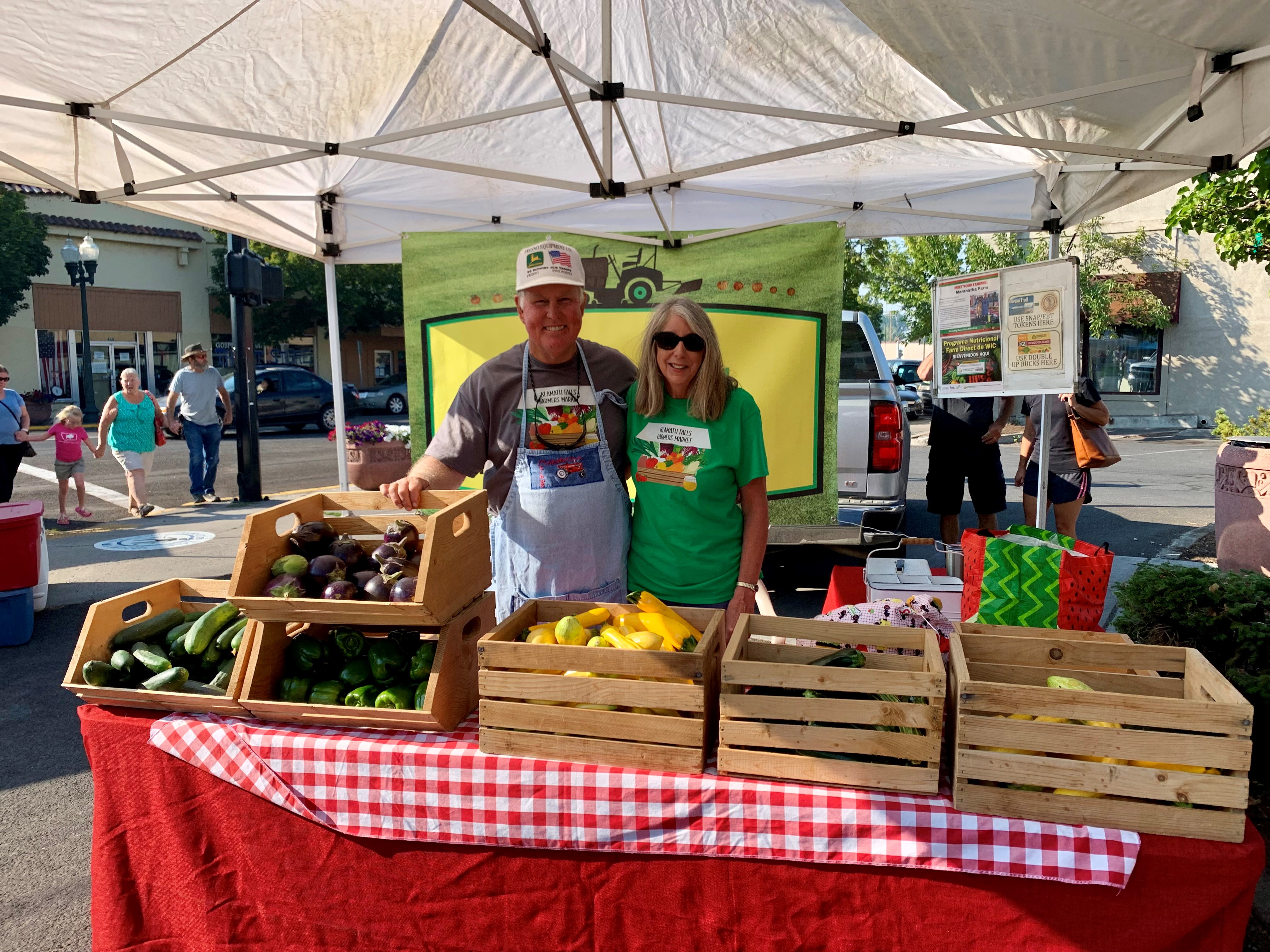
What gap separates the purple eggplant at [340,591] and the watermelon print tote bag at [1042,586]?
223cm

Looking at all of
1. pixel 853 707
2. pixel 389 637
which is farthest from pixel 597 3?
pixel 853 707

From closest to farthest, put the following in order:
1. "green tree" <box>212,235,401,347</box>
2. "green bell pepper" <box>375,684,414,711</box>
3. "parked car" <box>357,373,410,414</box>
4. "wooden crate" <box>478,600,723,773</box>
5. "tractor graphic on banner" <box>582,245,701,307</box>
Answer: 1. "wooden crate" <box>478,600,723,773</box>
2. "green bell pepper" <box>375,684,414,711</box>
3. "tractor graphic on banner" <box>582,245,701,307</box>
4. "parked car" <box>357,373,410,414</box>
5. "green tree" <box>212,235,401,347</box>

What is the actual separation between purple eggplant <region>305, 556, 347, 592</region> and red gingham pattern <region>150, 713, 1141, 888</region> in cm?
40

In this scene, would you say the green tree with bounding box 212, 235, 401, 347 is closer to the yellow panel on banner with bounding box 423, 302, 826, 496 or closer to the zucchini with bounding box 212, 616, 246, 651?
the yellow panel on banner with bounding box 423, 302, 826, 496

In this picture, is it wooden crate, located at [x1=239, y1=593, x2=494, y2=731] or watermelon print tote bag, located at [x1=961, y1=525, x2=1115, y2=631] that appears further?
watermelon print tote bag, located at [x1=961, y1=525, x2=1115, y2=631]

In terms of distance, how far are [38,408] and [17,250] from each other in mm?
4173

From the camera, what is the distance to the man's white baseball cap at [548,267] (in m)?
2.75

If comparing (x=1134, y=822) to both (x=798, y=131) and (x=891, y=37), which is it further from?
(x=798, y=131)

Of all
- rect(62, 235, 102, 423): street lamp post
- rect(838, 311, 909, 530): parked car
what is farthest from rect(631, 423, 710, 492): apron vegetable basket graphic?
rect(62, 235, 102, 423): street lamp post

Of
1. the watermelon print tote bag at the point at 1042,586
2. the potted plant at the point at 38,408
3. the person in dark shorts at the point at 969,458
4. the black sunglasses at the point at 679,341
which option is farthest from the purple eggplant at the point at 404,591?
the potted plant at the point at 38,408

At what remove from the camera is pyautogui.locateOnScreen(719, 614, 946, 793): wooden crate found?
1.93 meters

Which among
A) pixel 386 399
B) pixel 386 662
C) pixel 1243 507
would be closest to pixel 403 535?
pixel 386 662

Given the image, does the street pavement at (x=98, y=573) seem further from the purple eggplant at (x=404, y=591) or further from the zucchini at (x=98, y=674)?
the purple eggplant at (x=404, y=591)

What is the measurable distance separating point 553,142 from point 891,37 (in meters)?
1.95
